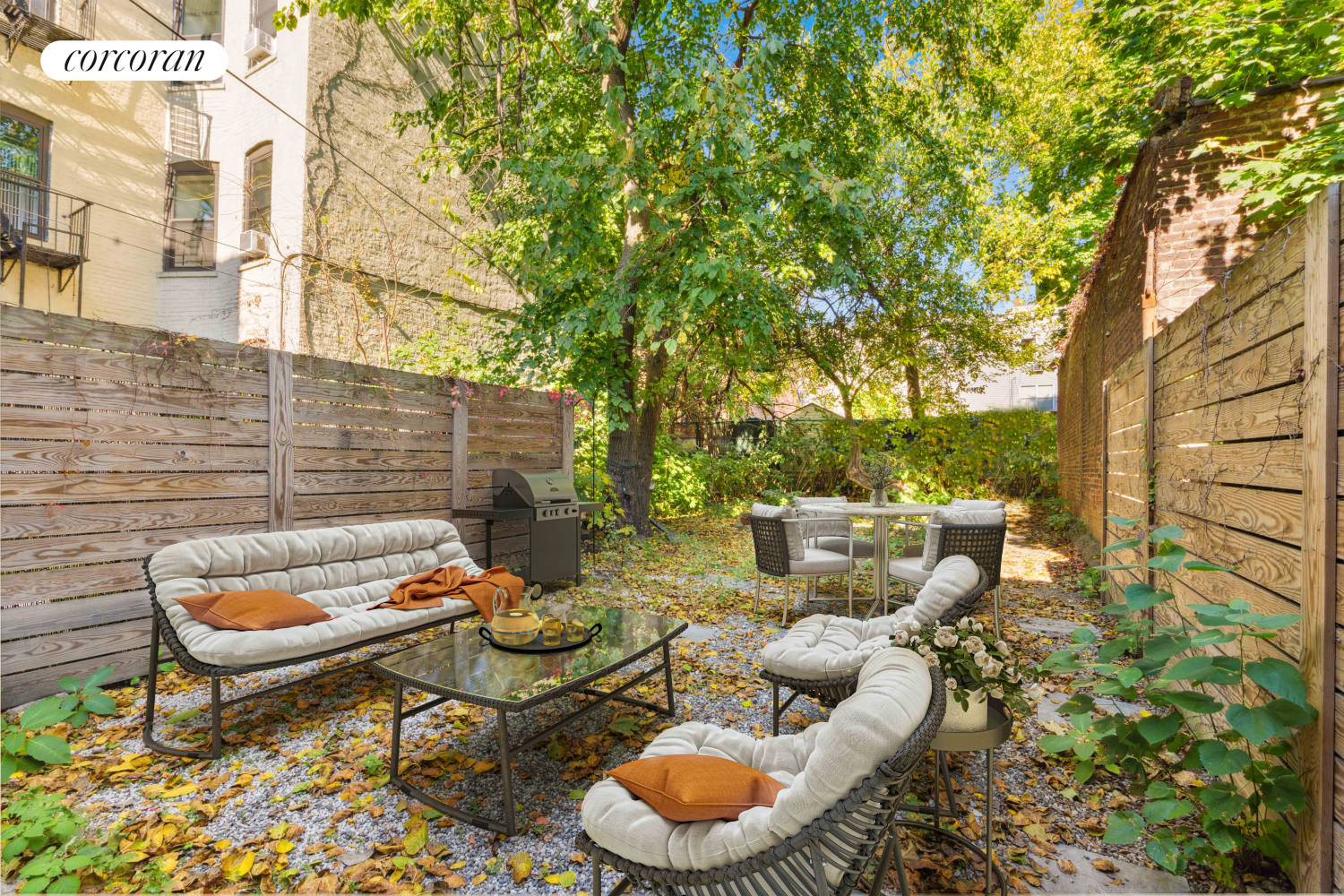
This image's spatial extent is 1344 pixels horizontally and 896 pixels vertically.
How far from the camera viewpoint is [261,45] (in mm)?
9164

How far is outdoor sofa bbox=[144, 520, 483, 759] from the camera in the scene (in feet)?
9.09

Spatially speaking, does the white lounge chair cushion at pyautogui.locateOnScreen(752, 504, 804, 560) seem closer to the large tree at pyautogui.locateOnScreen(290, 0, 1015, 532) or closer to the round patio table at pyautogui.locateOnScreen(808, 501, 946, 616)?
the round patio table at pyautogui.locateOnScreen(808, 501, 946, 616)

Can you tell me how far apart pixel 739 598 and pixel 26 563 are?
4.72m

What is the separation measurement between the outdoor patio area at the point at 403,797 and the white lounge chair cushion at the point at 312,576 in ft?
1.43

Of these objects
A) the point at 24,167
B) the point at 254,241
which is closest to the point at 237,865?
the point at 254,241

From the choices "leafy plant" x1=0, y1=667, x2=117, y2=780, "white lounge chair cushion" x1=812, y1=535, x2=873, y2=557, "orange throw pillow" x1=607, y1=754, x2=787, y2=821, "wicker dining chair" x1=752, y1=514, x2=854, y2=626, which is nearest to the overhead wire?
"wicker dining chair" x1=752, y1=514, x2=854, y2=626

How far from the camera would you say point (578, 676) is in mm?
2523

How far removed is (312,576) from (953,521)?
427cm

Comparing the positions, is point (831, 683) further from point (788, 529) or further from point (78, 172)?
point (78, 172)

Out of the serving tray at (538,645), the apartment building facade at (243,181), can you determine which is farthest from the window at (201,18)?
the serving tray at (538,645)

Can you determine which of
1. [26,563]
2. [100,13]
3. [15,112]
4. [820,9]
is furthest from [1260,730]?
[100,13]

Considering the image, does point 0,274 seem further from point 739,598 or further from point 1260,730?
point 1260,730

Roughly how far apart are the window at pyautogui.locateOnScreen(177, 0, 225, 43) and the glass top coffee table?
12190 mm

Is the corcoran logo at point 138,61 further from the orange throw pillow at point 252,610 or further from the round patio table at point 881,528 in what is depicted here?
the round patio table at point 881,528
